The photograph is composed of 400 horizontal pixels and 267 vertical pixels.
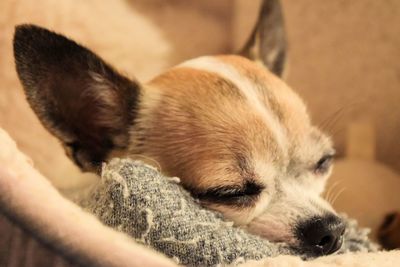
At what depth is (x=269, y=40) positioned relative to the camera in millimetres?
1603

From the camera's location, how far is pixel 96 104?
1.18 m

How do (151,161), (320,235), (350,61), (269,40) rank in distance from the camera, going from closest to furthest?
(320,235)
(151,161)
(269,40)
(350,61)

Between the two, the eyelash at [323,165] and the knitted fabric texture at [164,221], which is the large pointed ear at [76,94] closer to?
the knitted fabric texture at [164,221]

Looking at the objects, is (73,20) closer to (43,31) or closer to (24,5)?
(24,5)

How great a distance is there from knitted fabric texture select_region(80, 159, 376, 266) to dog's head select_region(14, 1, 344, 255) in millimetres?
144

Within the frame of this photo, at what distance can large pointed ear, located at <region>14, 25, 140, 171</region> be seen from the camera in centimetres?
104

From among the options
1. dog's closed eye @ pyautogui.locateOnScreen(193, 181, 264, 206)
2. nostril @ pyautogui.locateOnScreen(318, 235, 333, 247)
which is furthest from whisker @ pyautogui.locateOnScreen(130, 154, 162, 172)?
nostril @ pyautogui.locateOnScreen(318, 235, 333, 247)

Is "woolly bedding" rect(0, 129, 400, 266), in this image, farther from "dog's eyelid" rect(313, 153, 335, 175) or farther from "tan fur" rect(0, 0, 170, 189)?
"tan fur" rect(0, 0, 170, 189)

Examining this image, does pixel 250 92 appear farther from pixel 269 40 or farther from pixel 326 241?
pixel 269 40

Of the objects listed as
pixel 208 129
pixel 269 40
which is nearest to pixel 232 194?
pixel 208 129

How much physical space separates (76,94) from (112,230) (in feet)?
1.68

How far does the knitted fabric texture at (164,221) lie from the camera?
830 mm

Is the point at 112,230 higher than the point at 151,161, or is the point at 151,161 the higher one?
the point at 112,230

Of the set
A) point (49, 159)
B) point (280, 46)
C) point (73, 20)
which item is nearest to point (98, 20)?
point (73, 20)
